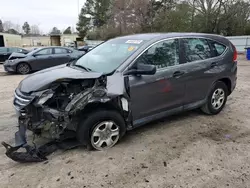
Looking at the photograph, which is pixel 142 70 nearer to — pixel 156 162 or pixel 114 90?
pixel 114 90

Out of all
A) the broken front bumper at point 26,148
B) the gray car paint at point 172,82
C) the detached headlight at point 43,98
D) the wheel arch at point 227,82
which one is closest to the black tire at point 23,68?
the gray car paint at point 172,82

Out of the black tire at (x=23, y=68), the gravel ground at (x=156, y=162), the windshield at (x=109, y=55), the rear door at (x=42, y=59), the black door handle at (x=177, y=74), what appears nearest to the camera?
the gravel ground at (x=156, y=162)

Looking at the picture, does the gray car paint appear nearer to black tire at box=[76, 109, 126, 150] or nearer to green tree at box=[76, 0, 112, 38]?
black tire at box=[76, 109, 126, 150]

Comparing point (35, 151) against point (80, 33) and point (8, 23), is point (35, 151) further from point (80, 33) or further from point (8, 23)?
point (8, 23)

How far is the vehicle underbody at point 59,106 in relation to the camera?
2787 millimetres

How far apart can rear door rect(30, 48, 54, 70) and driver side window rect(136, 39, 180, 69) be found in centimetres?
885

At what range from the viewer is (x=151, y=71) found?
295cm

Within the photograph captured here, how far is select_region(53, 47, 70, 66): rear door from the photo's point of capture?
37.2ft

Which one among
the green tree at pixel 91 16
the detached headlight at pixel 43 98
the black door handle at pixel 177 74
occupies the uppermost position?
the green tree at pixel 91 16

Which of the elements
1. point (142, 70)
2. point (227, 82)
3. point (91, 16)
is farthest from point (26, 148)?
point (91, 16)

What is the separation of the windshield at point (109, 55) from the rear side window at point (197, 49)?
88cm

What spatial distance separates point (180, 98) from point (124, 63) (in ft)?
4.03

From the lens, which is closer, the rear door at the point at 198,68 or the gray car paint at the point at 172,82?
the gray car paint at the point at 172,82

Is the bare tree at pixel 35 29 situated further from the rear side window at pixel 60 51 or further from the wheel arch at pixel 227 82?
the wheel arch at pixel 227 82
